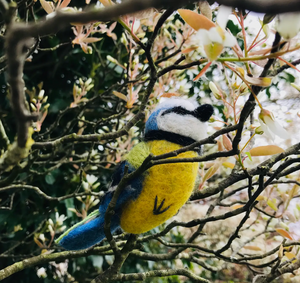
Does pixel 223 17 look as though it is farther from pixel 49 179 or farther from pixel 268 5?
pixel 49 179

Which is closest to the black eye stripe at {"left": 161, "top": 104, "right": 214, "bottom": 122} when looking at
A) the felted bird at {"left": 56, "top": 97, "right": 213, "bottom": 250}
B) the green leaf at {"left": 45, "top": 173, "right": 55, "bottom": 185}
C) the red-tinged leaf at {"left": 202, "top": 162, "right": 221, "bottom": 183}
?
the felted bird at {"left": 56, "top": 97, "right": 213, "bottom": 250}

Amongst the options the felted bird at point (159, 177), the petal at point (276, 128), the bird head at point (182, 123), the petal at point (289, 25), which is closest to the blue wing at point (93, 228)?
the felted bird at point (159, 177)

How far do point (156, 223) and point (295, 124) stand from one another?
4.58 feet

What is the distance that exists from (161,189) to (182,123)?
18 centimetres

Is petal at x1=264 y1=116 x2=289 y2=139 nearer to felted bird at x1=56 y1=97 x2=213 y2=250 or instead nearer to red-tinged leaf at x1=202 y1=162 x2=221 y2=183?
felted bird at x1=56 y1=97 x2=213 y2=250

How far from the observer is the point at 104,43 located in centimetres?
188

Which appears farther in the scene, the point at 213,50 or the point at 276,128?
the point at 276,128

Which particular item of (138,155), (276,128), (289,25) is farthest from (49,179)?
(289,25)

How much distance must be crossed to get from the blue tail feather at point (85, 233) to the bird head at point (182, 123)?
0.28 m

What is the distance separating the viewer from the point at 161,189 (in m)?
0.74

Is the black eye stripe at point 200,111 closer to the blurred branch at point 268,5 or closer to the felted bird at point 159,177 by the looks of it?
the felted bird at point 159,177

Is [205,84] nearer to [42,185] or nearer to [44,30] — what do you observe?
[42,185]

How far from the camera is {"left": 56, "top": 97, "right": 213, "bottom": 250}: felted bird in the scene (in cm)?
74

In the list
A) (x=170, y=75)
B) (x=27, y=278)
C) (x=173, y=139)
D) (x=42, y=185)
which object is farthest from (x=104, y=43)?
(x=27, y=278)
